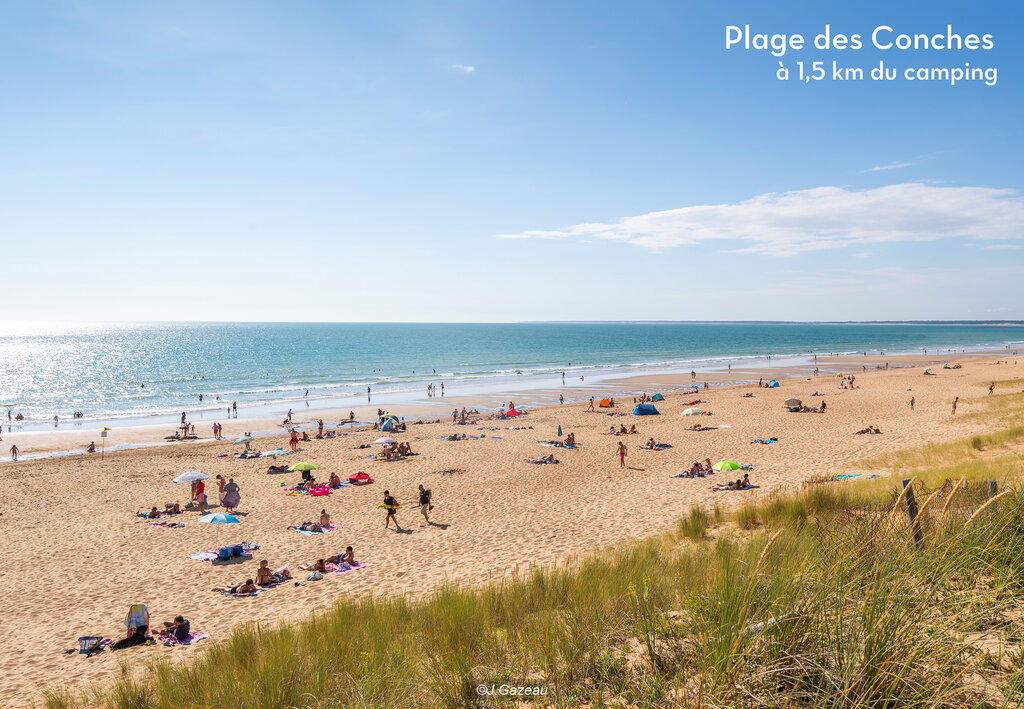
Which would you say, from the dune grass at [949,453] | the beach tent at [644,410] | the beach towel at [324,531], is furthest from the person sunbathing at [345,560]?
the beach tent at [644,410]

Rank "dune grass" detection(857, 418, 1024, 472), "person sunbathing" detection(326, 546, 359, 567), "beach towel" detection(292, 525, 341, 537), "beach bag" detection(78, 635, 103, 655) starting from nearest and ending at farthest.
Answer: "beach bag" detection(78, 635, 103, 655) → "person sunbathing" detection(326, 546, 359, 567) → "dune grass" detection(857, 418, 1024, 472) → "beach towel" detection(292, 525, 341, 537)

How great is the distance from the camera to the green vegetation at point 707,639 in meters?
3.20

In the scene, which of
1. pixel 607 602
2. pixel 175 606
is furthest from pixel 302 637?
pixel 175 606

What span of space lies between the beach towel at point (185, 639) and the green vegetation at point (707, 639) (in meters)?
2.76

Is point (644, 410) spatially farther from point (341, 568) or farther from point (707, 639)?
point (707, 639)

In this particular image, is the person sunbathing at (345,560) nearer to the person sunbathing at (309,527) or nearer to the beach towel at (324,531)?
the beach towel at (324,531)

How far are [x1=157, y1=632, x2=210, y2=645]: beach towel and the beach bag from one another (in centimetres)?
99

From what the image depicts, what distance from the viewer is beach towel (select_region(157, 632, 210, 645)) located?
31.3 ft

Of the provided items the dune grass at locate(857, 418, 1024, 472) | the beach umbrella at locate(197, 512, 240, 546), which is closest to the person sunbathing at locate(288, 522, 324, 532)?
the beach umbrella at locate(197, 512, 240, 546)

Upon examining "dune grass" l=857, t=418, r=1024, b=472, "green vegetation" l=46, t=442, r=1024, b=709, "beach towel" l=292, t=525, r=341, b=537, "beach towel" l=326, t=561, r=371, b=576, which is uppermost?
"green vegetation" l=46, t=442, r=1024, b=709

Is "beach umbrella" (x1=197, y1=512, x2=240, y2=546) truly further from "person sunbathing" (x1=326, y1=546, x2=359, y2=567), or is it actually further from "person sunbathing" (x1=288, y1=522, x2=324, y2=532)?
"person sunbathing" (x1=326, y1=546, x2=359, y2=567)

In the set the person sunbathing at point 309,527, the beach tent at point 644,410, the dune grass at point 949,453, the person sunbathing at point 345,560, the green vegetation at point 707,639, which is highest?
the green vegetation at point 707,639

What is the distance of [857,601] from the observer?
12.3ft

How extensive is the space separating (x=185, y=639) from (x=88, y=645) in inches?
63.0
